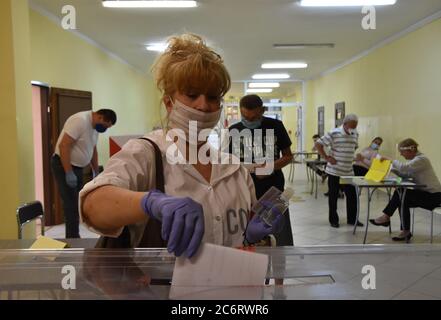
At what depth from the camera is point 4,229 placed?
3.34 m

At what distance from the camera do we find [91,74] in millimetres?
6699

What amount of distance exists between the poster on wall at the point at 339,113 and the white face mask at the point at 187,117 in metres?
9.42

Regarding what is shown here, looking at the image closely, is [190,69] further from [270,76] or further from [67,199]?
[270,76]

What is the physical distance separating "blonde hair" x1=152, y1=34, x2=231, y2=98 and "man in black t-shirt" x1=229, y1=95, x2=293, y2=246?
6.41 feet

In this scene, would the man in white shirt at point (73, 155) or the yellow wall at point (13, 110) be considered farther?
the man in white shirt at point (73, 155)

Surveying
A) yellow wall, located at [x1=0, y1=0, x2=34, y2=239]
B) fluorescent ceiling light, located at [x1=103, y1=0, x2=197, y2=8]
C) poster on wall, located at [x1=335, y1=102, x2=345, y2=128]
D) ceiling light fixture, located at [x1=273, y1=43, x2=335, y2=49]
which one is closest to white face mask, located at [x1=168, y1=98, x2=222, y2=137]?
yellow wall, located at [x1=0, y1=0, x2=34, y2=239]

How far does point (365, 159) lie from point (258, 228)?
5.20 meters

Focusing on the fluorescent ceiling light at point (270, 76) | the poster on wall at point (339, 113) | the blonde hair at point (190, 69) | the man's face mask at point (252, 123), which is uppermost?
the fluorescent ceiling light at point (270, 76)

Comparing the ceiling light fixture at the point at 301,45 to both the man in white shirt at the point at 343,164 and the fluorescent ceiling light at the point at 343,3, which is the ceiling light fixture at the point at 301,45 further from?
the man in white shirt at the point at 343,164

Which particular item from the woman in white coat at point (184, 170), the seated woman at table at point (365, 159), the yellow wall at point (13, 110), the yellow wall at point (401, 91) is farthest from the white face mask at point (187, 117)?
the yellow wall at point (401, 91)

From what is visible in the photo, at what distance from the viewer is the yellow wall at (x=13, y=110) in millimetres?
3232

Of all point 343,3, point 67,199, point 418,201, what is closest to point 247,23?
point 343,3

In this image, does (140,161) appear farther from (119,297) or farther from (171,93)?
(119,297)
